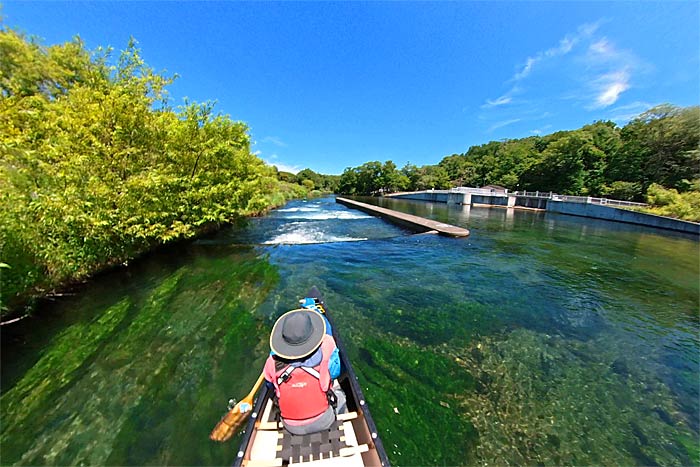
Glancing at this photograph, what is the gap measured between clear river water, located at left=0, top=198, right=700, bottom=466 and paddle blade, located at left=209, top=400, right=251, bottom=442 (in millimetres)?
103

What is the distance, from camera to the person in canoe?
2.40 metres

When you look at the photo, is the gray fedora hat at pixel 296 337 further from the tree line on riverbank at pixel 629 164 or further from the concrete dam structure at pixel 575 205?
the tree line on riverbank at pixel 629 164

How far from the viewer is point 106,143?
7.64 m

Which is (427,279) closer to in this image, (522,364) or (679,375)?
(522,364)

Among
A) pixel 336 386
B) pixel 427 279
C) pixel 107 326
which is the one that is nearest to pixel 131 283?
pixel 107 326

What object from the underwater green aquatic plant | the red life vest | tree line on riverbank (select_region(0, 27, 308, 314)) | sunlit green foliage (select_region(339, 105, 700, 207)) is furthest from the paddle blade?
sunlit green foliage (select_region(339, 105, 700, 207))

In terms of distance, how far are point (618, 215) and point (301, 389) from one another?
39.3 metres

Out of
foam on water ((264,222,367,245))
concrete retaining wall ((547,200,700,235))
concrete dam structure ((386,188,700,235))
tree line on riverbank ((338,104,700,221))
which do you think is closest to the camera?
foam on water ((264,222,367,245))

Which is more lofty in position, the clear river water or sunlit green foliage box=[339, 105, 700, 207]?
sunlit green foliage box=[339, 105, 700, 207]

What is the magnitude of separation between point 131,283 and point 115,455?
6347 millimetres

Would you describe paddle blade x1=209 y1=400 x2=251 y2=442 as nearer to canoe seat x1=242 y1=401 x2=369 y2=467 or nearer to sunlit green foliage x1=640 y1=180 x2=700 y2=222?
canoe seat x1=242 y1=401 x2=369 y2=467

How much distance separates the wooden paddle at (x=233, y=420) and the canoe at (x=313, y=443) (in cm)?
47

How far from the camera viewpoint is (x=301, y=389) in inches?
95.7

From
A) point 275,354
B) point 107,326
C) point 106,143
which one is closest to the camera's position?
point 275,354
